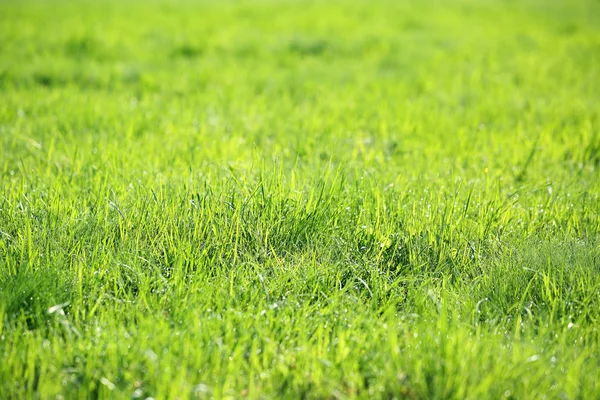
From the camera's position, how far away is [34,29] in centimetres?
929

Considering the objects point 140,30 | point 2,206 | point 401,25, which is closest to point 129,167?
point 2,206

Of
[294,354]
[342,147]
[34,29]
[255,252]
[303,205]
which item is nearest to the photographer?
[294,354]

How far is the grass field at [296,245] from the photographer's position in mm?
2066

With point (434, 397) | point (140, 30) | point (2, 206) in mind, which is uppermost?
point (140, 30)

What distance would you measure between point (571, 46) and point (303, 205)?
8147mm

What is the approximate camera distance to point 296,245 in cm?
291

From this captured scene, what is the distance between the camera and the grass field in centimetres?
207

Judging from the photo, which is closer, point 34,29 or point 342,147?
point 342,147

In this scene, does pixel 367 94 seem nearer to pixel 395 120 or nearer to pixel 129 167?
pixel 395 120

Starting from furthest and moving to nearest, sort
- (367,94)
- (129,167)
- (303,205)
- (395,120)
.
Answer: (367,94), (395,120), (129,167), (303,205)

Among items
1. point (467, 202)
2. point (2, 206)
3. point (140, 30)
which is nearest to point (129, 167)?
point (2, 206)

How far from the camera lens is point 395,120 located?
5.27 m

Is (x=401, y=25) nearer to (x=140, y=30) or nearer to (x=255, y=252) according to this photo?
(x=140, y=30)

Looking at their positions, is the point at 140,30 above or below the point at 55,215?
above
